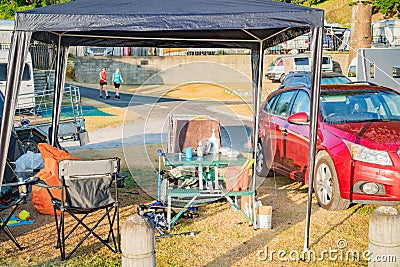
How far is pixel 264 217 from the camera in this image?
6668mm

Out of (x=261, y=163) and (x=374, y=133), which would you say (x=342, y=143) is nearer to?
(x=374, y=133)

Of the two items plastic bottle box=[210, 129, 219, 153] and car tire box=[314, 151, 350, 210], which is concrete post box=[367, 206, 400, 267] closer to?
car tire box=[314, 151, 350, 210]

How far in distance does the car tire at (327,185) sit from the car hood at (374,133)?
40 centimetres

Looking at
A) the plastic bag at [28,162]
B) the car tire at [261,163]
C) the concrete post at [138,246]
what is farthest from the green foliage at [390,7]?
the concrete post at [138,246]

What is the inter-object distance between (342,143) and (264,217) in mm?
1407

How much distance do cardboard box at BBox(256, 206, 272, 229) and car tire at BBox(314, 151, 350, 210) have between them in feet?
3.28

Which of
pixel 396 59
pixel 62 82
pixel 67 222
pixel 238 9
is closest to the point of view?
pixel 238 9

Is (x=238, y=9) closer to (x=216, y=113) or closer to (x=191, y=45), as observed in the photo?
(x=191, y=45)

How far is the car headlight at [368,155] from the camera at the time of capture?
6.79m

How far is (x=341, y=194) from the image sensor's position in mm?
7082

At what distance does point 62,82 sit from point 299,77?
12577 millimetres

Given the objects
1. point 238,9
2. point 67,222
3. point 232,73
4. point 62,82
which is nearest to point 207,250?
point 67,222

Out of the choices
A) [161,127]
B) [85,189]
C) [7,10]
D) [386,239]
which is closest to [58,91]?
[161,127]

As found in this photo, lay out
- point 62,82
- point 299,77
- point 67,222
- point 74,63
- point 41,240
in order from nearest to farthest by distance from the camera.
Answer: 1. point 41,240
2. point 67,222
3. point 62,82
4. point 299,77
5. point 74,63
